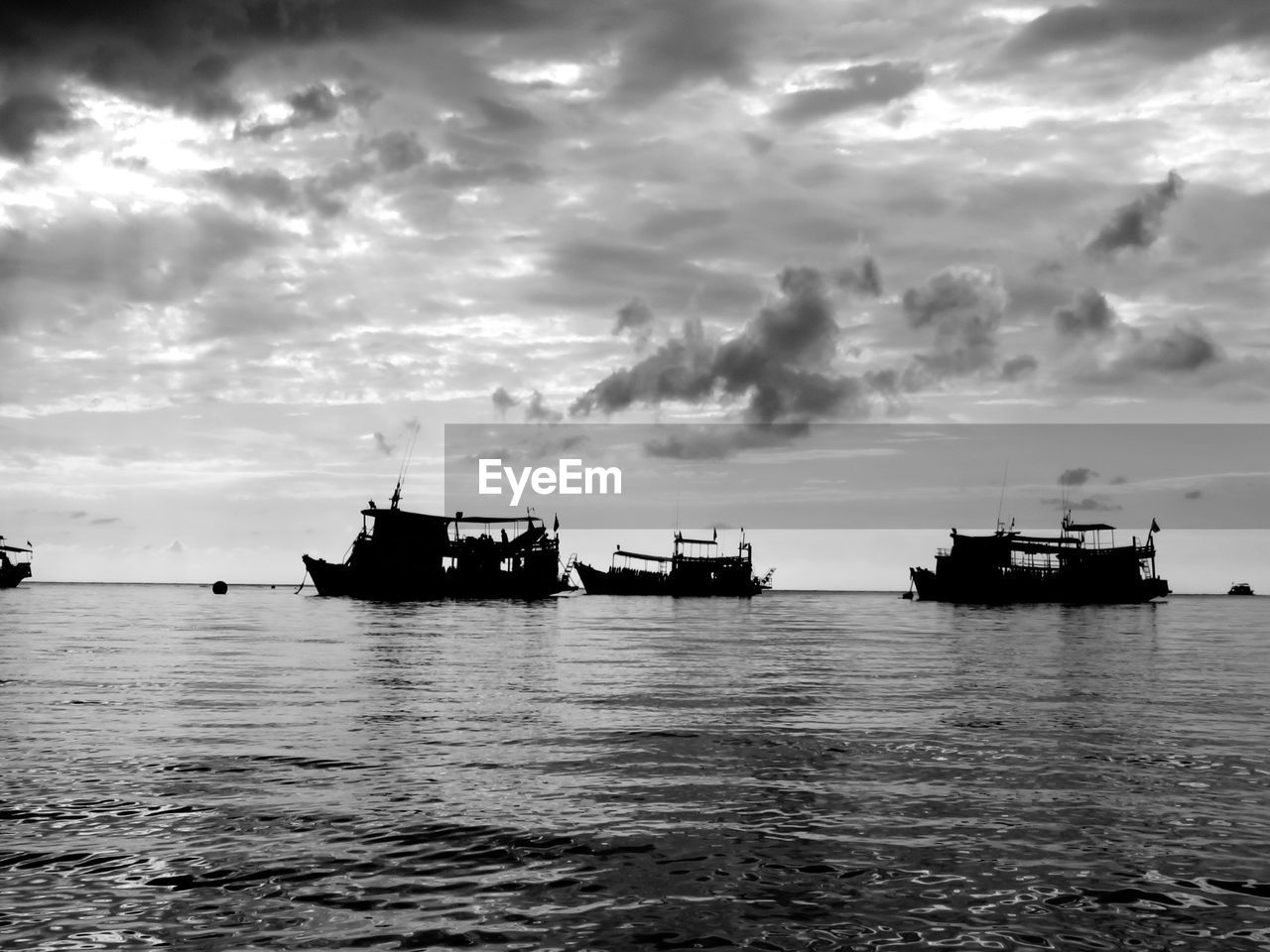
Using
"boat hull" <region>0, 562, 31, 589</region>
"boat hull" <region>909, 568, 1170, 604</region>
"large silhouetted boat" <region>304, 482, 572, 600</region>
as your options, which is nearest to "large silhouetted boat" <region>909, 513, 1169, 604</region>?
"boat hull" <region>909, 568, 1170, 604</region>

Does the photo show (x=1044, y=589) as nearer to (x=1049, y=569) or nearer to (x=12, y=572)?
(x=1049, y=569)

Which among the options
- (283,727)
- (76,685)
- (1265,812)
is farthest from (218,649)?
(1265,812)

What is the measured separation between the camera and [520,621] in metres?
63.2

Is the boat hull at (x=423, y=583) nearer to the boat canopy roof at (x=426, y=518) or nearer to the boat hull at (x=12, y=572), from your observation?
the boat canopy roof at (x=426, y=518)

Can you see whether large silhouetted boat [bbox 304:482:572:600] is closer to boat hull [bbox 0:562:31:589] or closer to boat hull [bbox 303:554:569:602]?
boat hull [bbox 303:554:569:602]

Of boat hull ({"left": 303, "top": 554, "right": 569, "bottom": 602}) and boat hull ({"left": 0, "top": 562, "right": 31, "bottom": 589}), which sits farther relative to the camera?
boat hull ({"left": 0, "top": 562, "right": 31, "bottom": 589})

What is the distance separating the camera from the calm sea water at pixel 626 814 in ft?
25.3

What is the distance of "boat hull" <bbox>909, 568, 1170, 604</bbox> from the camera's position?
10656cm

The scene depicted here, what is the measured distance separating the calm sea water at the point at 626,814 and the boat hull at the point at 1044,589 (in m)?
84.9

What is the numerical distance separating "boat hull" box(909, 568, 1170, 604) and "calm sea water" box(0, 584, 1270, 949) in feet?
278

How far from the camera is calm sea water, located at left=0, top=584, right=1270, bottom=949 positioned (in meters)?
7.71

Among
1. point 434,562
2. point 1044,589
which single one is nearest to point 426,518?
point 434,562

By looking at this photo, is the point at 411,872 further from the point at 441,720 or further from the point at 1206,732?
the point at 1206,732

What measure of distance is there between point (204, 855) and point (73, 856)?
1163 millimetres
